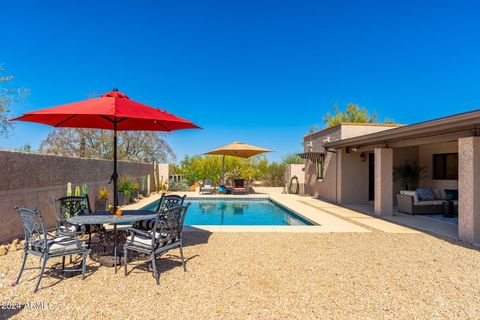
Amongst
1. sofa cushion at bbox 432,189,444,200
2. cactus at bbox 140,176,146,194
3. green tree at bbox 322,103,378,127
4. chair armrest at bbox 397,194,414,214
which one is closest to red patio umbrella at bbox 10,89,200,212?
chair armrest at bbox 397,194,414,214

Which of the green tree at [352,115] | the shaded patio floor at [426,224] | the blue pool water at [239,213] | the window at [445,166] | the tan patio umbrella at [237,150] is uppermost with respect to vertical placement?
the green tree at [352,115]

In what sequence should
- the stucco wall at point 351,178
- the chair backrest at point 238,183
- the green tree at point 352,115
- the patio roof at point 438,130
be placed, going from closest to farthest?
the patio roof at point 438,130
the stucco wall at point 351,178
the chair backrest at point 238,183
the green tree at point 352,115

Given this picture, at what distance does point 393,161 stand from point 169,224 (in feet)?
Result: 40.6

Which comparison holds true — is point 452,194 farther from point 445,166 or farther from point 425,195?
point 445,166

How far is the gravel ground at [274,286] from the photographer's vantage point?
11.0 ft

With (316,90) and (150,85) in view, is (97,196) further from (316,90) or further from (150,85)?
(316,90)

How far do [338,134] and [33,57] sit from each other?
20.0 m

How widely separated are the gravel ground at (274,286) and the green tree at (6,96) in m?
8.47

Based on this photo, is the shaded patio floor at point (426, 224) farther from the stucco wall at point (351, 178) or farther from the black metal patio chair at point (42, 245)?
the black metal patio chair at point (42, 245)

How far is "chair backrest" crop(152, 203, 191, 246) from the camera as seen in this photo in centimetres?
444

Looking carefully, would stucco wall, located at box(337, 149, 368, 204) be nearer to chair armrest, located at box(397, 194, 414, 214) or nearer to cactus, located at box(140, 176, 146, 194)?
chair armrest, located at box(397, 194, 414, 214)

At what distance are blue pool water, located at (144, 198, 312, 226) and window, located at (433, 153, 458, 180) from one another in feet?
22.9

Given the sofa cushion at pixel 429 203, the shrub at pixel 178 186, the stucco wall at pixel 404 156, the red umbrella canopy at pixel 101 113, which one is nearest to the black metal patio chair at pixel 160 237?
the red umbrella canopy at pixel 101 113

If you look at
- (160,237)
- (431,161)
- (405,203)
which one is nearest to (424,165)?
(431,161)
